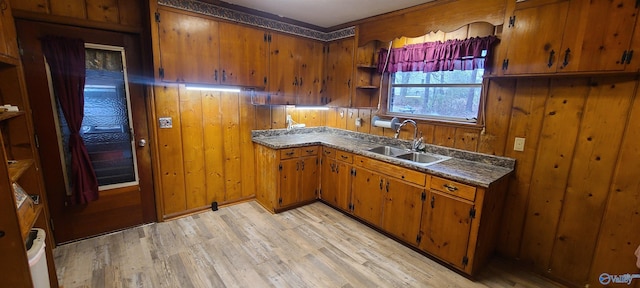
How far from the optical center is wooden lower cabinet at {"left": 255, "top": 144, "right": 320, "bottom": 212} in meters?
3.34

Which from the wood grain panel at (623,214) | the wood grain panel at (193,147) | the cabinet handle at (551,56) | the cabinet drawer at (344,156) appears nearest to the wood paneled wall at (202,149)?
the wood grain panel at (193,147)

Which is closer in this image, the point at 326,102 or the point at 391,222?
the point at 391,222

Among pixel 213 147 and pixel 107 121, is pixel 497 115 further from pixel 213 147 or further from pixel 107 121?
pixel 107 121

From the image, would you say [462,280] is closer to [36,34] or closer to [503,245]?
[503,245]

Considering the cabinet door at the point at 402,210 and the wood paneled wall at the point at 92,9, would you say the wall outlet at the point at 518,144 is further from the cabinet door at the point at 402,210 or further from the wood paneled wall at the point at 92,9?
the wood paneled wall at the point at 92,9

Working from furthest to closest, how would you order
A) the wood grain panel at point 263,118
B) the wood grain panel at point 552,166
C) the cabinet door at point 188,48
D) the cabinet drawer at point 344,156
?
the wood grain panel at point 263,118, the cabinet drawer at point 344,156, the cabinet door at point 188,48, the wood grain panel at point 552,166

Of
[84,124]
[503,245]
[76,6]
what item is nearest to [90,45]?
[76,6]

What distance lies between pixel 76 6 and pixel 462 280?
4.25 metres

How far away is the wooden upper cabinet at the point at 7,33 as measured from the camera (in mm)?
1591

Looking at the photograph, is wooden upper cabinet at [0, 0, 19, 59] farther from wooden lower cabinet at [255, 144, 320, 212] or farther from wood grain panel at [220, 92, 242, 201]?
wooden lower cabinet at [255, 144, 320, 212]

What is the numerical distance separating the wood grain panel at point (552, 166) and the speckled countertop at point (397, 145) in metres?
0.25

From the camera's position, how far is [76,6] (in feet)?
7.73

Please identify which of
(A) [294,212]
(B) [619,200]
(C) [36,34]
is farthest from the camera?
(A) [294,212]

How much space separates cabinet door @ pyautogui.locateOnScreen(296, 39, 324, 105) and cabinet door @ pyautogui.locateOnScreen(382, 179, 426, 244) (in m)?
1.74
